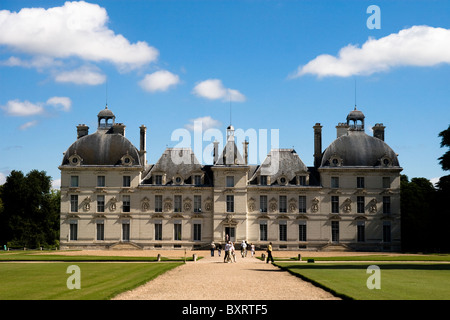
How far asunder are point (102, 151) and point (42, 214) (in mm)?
16055

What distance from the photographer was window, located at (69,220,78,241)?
5388cm

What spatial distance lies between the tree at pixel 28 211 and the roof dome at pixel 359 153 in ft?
106

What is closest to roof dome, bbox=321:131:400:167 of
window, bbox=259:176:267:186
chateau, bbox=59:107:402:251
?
chateau, bbox=59:107:402:251

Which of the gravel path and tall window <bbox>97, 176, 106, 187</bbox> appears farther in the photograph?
tall window <bbox>97, 176, 106, 187</bbox>

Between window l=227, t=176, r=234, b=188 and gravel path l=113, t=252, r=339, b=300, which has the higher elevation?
window l=227, t=176, r=234, b=188

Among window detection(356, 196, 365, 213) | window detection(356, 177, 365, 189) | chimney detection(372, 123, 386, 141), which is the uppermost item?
chimney detection(372, 123, 386, 141)

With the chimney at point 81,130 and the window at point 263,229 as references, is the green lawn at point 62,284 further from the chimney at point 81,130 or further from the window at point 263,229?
the chimney at point 81,130

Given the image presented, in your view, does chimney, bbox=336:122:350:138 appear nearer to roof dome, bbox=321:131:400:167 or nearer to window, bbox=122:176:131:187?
roof dome, bbox=321:131:400:167

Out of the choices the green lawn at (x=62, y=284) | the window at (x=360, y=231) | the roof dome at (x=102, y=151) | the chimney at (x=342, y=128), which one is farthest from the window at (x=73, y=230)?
the green lawn at (x=62, y=284)

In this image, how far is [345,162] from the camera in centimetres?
5450

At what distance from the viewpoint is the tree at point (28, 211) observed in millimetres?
62781

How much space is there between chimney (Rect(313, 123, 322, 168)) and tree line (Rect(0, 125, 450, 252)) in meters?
9.64
